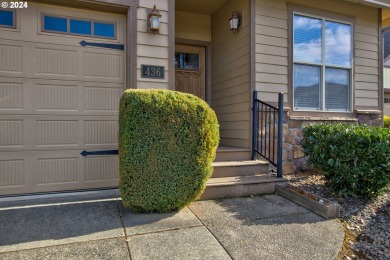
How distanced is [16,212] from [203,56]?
408cm

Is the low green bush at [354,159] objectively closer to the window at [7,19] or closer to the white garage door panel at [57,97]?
the white garage door panel at [57,97]

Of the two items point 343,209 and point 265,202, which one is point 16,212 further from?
point 343,209

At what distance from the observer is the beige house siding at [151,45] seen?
3539mm

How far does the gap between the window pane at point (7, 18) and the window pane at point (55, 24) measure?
35cm

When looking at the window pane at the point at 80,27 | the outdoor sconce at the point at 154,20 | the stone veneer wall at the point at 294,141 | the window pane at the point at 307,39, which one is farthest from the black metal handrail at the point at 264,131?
the window pane at the point at 80,27

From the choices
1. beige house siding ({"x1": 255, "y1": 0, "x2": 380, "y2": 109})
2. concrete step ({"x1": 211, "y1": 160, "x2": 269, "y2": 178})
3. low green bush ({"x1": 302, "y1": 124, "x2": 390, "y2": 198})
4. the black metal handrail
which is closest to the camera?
low green bush ({"x1": 302, "y1": 124, "x2": 390, "y2": 198})

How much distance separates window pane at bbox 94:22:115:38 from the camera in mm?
3555

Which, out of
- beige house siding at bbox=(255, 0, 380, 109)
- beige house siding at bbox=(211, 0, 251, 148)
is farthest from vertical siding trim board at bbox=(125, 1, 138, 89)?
beige house siding at bbox=(255, 0, 380, 109)

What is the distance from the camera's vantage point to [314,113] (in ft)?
15.3

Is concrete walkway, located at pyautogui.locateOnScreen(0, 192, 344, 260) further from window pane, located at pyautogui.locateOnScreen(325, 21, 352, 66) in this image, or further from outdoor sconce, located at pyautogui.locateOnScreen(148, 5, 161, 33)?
window pane, located at pyautogui.locateOnScreen(325, 21, 352, 66)

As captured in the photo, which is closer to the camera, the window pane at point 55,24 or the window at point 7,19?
the window at point 7,19

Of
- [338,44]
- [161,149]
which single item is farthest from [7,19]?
[338,44]

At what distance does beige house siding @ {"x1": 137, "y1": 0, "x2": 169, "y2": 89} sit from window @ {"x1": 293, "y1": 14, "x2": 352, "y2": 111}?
2.26 m

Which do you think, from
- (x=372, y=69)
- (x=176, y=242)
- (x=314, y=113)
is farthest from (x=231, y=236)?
(x=372, y=69)
